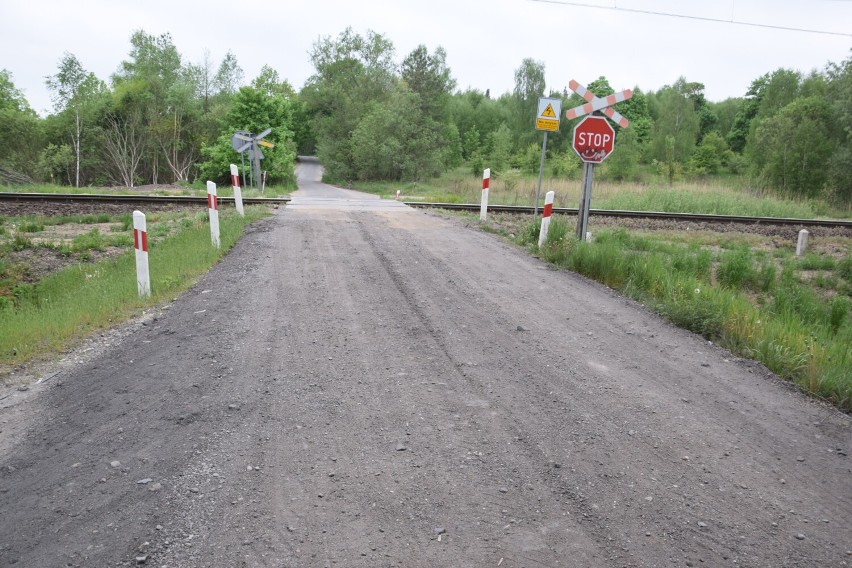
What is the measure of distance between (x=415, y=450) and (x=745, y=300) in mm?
5885

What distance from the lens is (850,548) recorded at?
2.92m

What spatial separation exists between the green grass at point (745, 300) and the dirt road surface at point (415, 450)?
1.01 feet

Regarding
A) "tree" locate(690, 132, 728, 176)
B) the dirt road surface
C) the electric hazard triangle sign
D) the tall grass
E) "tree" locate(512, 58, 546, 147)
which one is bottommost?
the dirt road surface

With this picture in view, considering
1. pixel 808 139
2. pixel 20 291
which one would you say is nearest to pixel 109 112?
pixel 20 291

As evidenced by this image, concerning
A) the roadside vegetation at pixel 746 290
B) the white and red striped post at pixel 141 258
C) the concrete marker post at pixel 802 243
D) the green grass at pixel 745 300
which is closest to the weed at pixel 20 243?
the white and red striped post at pixel 141 258

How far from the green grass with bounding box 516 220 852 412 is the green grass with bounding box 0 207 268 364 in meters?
6.01

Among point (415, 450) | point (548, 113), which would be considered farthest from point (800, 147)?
point (415, 450)

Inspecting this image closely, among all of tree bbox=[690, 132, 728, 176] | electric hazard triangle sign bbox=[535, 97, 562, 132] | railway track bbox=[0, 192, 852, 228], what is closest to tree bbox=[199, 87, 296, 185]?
railway track bbox=[0, 192, 852, 228]

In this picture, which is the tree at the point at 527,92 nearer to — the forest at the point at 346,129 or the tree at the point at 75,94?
the forest at the point at 346,129

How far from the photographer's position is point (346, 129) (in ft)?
181

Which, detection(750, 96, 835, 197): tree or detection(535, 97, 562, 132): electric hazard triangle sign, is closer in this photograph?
detection(535, 97, 562, 132): electric hazard triangle sign

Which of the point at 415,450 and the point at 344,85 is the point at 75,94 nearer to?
the point at 344,85

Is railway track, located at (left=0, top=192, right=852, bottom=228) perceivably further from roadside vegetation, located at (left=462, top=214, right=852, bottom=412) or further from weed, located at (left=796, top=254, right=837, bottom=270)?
weed, located at (left=796, top=254, right=837, bottom=270)

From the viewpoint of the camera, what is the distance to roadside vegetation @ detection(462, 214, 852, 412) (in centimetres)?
545
